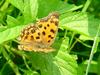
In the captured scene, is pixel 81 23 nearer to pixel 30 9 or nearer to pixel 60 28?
pixel 60 28

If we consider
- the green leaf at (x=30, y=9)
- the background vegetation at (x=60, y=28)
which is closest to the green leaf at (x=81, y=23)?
the background vegetation at (x=60, y=28)

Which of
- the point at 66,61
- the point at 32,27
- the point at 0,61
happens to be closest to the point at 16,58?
the point at 0,61

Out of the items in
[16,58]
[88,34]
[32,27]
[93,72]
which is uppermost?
[32,27]

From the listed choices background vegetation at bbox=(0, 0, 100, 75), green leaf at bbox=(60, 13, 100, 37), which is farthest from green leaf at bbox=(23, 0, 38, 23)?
green leaf at bbox=(60, 13, 100, 37)

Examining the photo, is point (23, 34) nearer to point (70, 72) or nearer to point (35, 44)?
point (35, 44)

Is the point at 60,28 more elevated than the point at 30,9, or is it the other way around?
the point at 30,9

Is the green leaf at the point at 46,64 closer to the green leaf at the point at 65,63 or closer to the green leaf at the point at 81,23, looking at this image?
the green leaf at the point at 65,63

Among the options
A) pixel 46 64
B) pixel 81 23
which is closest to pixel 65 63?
pixel 46 64

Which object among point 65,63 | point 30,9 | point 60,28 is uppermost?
point 30,9
